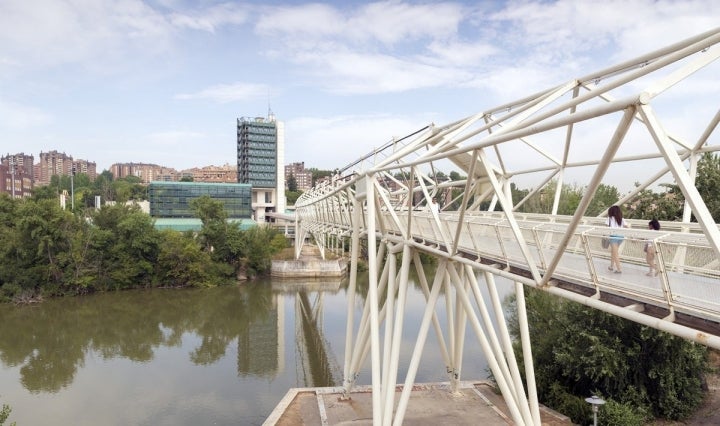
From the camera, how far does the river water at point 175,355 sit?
19.2m

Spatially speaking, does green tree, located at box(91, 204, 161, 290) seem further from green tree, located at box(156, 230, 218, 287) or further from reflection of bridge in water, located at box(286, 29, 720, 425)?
reflection of bridge in water, located at box(286, 29, 720, 425)

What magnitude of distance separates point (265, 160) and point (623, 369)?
9487cm

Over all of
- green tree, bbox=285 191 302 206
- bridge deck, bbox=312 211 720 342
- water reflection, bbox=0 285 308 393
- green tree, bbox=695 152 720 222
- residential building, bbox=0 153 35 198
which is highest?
residential building, bbox=0 153 35 198

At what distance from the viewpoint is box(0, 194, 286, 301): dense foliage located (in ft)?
131

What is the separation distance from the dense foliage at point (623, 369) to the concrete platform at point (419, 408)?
164cm

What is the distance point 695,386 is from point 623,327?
9.14 feet

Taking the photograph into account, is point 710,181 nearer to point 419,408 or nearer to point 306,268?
point 419,408

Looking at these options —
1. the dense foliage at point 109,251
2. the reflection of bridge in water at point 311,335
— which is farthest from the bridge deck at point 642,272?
the dense foliage at point 109,251

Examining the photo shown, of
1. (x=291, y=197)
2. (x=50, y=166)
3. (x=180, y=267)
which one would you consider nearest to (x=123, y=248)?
(x=180, y=267)

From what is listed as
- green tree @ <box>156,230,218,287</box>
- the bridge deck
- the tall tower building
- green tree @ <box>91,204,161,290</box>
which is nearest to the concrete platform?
the bridge deck

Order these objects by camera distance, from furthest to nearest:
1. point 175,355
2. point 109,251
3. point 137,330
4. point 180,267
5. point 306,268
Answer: point 306,268, point 180,267, point 109,251, point 137,330, point 175,355

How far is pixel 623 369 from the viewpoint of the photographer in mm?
15516

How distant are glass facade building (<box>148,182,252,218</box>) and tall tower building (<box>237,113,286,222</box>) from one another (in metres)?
11.4

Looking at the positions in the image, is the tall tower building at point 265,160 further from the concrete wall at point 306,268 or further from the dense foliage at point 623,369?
the dense foliage at point 623,369
